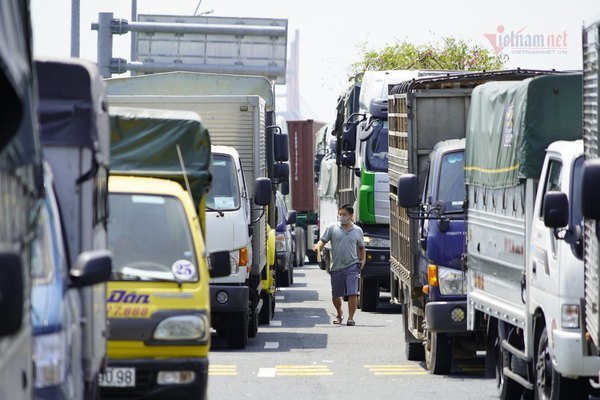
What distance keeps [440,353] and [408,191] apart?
64.4 inches

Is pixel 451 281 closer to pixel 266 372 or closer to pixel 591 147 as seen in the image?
pixel 266 372

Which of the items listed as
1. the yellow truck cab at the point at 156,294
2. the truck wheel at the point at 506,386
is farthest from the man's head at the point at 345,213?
the yellow truck cab at the point at 156,294

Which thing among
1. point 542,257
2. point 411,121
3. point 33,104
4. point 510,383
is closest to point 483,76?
point 411,121

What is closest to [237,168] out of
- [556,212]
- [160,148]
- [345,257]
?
[345,257]

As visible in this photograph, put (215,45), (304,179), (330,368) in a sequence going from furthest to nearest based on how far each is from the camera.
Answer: (304,179) < (215,45) < (330,368)

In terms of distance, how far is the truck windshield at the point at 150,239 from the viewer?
10828 mm

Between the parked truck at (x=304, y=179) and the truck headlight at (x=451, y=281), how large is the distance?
32.2 m

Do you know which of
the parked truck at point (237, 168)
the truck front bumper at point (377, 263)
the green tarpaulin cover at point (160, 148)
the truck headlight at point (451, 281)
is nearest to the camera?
the green tarpaulin cover at point (160, 148)

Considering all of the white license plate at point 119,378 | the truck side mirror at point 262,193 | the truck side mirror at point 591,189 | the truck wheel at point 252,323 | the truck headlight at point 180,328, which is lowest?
the truck wheel at point 252,323

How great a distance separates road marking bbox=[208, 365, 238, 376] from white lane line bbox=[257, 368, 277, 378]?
0.26 m

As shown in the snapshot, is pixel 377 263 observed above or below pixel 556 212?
below

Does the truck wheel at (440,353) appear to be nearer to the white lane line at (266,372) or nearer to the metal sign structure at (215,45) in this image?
the white lane line at (266,372)

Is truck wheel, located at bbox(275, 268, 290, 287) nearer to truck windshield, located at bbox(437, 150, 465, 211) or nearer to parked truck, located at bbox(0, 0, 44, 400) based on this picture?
truck windshield, located at bbox(437, 150, 465, 211)

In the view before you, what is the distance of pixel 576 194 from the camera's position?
34.2 feet
